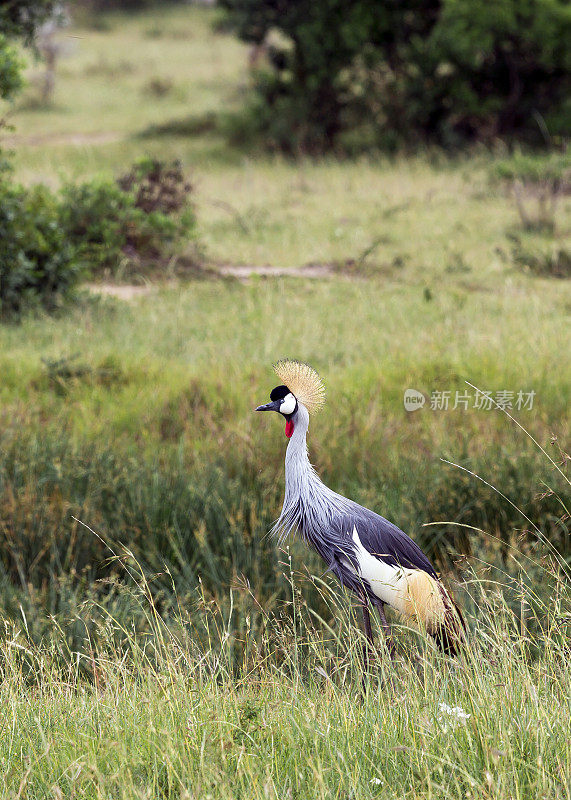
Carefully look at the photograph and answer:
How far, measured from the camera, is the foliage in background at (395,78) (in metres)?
18.3

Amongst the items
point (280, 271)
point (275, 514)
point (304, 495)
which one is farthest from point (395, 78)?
point (304, 495)

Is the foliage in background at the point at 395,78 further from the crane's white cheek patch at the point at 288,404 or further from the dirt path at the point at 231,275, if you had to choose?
the crane's white cheek patch at the point at 288,404

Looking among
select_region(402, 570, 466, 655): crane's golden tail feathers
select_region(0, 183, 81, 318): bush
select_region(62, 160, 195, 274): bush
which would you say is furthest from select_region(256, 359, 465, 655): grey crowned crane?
select_region(62, 160, 195, 274): bush

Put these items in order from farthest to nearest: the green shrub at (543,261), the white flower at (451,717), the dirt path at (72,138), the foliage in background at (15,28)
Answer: the dirt path at (72,138) < the green shrub at (543,261) < the foliage in background at (15,28) < the white flower at (451,717)

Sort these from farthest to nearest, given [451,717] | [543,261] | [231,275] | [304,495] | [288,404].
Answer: [543,261] → [231,275] → [304,495] → [288,404] → [451,717]

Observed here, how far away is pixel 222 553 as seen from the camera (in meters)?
4.98

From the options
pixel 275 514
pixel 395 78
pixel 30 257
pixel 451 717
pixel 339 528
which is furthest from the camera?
pixel 395 78

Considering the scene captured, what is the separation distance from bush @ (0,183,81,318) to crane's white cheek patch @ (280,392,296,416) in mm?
5942

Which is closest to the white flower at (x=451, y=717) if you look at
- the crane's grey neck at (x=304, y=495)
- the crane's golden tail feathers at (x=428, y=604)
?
the crane's golden tail feathers at (x=428, y=604)

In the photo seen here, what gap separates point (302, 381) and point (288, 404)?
8 cm

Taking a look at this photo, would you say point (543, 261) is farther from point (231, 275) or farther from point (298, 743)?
point (298, 743)

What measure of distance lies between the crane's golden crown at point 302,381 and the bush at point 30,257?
19.5 feet

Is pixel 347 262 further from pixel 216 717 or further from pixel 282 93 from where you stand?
pixel 282 93

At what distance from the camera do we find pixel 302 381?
2777mm
